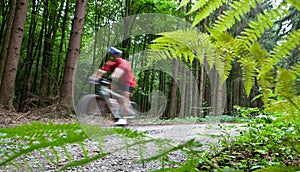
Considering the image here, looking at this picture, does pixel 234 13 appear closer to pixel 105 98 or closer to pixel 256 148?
pixel 256 148

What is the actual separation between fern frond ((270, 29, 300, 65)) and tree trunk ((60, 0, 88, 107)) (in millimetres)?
9140

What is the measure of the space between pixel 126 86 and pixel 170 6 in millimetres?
10375

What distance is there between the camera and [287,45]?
19.6 inches

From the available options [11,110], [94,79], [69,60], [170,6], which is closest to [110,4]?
[170,6]

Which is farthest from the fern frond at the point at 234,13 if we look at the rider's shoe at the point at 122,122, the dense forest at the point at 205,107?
the rider's shoe at the point at 122,122

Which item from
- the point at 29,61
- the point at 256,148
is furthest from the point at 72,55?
the point at 29,61

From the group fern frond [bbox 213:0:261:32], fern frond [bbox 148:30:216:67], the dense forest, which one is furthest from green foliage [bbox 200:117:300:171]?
fern frond [bbox 213:0:261:32]

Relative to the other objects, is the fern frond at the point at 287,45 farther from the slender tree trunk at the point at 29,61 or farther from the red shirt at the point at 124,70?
the slender tree trunk at the point at 29,61

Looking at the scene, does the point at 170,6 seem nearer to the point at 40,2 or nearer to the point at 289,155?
the point at 40,2

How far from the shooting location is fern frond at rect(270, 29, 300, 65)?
49 centimetres

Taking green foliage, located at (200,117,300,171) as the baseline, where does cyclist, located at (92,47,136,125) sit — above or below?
above

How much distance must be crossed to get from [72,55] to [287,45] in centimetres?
928

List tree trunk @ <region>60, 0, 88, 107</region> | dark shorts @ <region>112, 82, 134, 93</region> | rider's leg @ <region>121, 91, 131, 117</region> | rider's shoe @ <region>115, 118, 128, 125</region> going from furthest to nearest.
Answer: tree trunk @ <region>60, 0, 88, 107</region>
rider's shoe @ <region>115, 118, 128, 125</region>
rider's leg @ <region>121, 91, 131, 117</region>
dark shorts @ <region>112, 82, 134, 93</region>

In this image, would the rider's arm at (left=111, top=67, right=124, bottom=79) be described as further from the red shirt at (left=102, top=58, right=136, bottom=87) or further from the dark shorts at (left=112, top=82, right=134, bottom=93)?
the dark shorts at (left=112, top=82, right=134, bottom=93)
